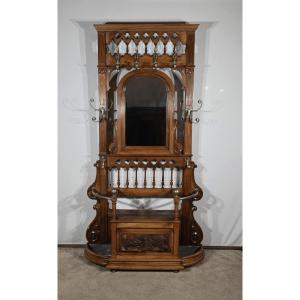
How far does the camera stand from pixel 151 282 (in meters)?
3.11

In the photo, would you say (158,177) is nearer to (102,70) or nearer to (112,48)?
(102,70)

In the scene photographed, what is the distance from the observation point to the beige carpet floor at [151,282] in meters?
2.88

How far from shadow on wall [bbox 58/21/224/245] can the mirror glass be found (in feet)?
1.28

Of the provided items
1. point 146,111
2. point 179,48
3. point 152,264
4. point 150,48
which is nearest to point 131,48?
point 150,48

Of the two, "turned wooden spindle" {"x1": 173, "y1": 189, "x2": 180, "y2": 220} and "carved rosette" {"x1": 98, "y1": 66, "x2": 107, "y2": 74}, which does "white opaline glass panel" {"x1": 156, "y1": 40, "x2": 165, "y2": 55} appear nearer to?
"carved rosette" {"x1": 98, "y1": 66, "x2": 107, "y2": 74}

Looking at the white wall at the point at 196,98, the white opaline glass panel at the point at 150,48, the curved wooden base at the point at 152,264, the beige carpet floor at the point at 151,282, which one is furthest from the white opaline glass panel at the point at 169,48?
the beige carpet floor at the point at 151,282

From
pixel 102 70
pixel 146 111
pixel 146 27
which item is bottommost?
pixel 146 111

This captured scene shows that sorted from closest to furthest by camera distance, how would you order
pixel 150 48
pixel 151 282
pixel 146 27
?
pixel 151 282 → pixel 146 27 → pixel 150 48

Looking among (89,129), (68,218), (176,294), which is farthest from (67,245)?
(176,294)

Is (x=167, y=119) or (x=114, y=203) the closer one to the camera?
(x=114, y=203)

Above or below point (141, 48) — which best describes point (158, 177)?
below

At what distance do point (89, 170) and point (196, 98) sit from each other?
4.34ft
